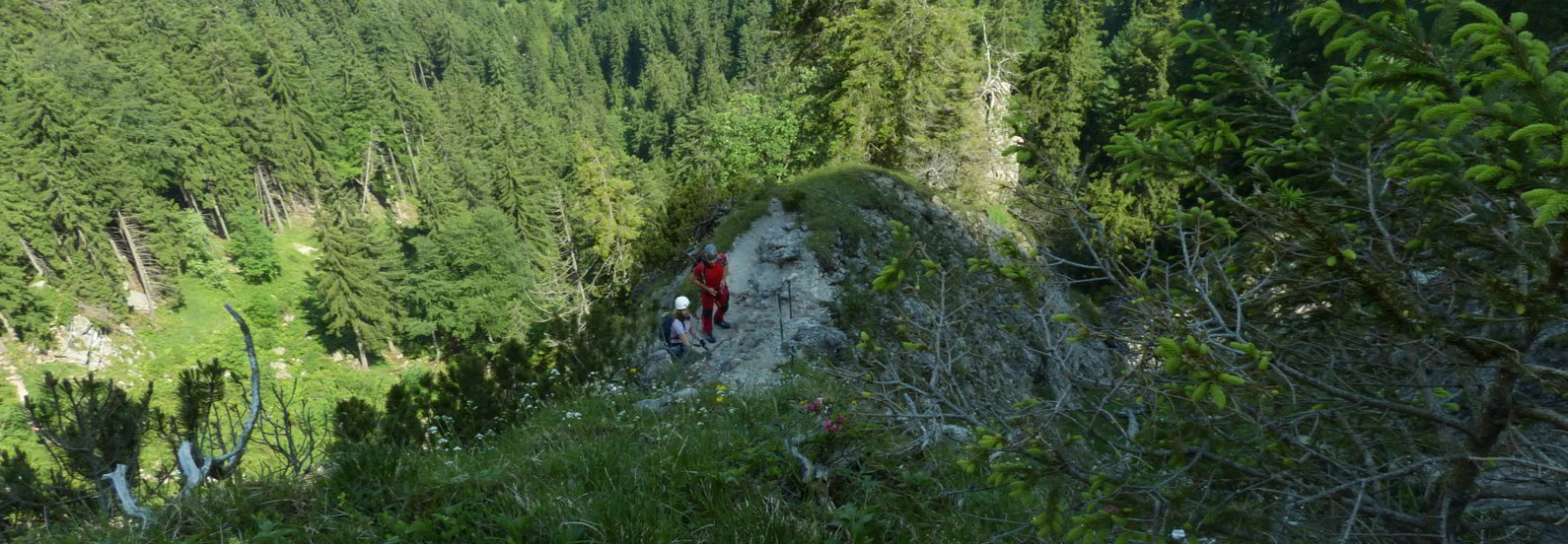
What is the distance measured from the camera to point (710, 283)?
41.5 feet

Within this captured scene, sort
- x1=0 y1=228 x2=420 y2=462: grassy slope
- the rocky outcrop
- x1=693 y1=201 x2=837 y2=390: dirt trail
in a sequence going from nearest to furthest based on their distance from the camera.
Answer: x1=693 y1=201 x2=837 y2=390: dirt trail, x1=0 y1=228 x2=420 y2=462: grassy slope, the rocky outcrop

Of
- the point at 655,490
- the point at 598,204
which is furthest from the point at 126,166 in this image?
the point at 655,490

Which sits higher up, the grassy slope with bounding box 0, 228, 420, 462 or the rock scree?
the rock scree

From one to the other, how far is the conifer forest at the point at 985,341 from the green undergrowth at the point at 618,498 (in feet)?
0.09

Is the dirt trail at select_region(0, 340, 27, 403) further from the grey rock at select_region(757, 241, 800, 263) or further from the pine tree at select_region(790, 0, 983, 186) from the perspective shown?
the pine tree at select_region(790, 0, 983, 186)

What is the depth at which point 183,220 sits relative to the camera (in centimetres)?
5803

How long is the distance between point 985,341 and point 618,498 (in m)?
4.72

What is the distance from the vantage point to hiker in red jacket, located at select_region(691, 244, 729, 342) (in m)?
12.4

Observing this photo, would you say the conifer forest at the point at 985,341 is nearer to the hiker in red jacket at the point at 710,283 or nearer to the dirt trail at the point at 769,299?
the dirt trail at the point at 769,299

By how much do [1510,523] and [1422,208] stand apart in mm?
1136

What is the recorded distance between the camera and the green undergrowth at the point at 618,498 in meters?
3.51

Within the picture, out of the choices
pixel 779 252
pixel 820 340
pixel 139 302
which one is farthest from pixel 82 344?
pixel 820 340

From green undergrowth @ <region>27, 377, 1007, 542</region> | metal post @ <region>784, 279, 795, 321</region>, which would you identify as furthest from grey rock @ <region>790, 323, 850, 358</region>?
green undergrowth @ <region>27, 377, 1007, 542</region>

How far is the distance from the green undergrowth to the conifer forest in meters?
0.03
